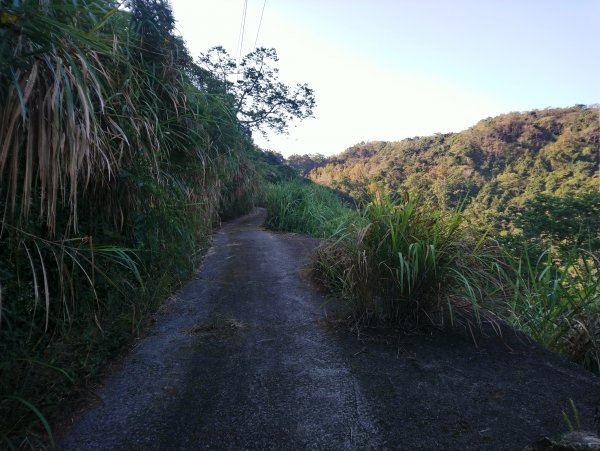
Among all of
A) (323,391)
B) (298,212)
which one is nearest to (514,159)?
(298,212)

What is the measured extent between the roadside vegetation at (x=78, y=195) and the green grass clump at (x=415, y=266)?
147 cm

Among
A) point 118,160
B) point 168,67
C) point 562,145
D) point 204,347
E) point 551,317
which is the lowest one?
point 204,347

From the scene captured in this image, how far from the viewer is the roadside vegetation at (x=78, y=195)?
1.34 metres

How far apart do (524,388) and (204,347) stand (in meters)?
1.71

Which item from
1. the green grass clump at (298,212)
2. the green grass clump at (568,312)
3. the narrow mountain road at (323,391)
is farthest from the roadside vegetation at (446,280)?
the green grass clump at (298,212)

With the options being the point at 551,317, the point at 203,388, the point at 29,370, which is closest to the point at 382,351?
the point at 203,388

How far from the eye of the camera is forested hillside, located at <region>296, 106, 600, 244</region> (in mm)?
6770

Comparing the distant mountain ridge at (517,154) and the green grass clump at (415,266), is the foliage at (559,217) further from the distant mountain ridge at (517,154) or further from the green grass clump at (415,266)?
the green grass clump at (415,266)

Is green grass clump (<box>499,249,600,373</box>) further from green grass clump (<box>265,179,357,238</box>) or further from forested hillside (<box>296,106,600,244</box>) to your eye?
green grass clump (<box>265,179,357,238</box>)

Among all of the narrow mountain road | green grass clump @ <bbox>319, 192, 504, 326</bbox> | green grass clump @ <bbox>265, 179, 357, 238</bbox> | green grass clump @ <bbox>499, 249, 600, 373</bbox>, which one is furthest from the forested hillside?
the narrow mountain road

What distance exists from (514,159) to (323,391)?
1848 centimetres

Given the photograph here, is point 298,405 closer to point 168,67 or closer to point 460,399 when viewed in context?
point 460,399

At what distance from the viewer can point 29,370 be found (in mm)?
1295

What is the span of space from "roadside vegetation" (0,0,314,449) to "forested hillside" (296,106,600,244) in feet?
5.98
